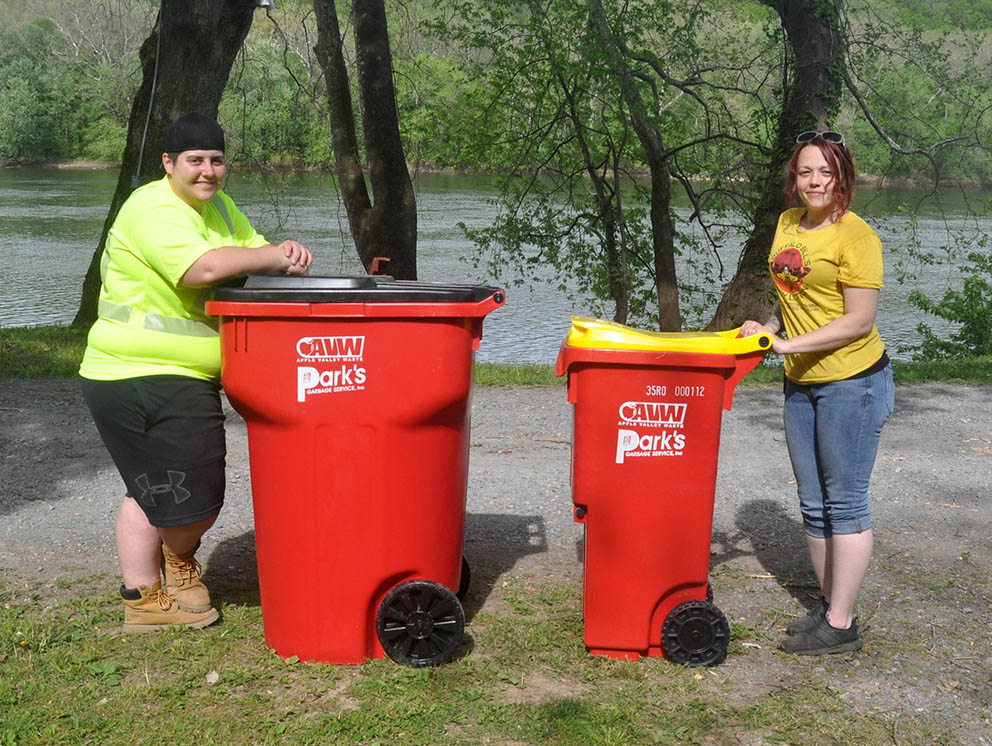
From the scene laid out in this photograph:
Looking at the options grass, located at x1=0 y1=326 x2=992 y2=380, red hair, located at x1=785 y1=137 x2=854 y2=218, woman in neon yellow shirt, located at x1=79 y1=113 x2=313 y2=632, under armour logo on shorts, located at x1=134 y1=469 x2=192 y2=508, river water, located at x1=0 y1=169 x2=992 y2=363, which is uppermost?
red hair, located at x1=785 y1=137 x2=854 y2=218

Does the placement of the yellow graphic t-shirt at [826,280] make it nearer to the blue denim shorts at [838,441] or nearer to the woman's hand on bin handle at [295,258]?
the blue denim shorts at [838,441]

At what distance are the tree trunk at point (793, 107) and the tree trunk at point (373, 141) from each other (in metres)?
3.77

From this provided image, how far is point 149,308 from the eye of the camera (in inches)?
131

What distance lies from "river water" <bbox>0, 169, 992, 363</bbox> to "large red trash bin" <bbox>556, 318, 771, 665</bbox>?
9195mm

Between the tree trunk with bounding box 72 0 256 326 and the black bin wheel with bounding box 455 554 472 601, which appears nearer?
the black bin wheel with bounding box 455 554 472 601

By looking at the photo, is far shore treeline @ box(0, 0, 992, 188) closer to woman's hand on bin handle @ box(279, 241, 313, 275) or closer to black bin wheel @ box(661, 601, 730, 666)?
woman's hand on bin handle @ box(279, 241, 313, 275)

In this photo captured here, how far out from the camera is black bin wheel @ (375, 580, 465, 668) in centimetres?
336

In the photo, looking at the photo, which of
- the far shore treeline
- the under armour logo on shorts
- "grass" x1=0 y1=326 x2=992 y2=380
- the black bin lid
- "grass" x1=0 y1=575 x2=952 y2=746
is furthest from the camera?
the far shore treeline

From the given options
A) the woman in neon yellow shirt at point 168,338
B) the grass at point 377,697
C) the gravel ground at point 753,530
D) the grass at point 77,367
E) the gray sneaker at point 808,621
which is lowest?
the grass at point 77,367

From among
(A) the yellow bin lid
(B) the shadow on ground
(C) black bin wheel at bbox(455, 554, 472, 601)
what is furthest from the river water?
(A) the yellow bin lid

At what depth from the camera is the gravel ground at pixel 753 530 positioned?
349cm

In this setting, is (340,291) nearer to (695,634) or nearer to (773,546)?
(695,634)

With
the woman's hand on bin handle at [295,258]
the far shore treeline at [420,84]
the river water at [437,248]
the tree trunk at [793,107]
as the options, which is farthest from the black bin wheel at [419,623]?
the far shore treeline at [420,84]

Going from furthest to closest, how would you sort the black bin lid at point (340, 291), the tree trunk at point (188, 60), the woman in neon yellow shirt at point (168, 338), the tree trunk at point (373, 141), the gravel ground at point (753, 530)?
1. the tree trunk at point (373, 141)
2. the tree trunk at point (188, 60)
3. the gravel ground at point (753, 530)
4. the woman in neon yellow shirt at point (168, 338)
5. the black bin lid at point (340, 291)
